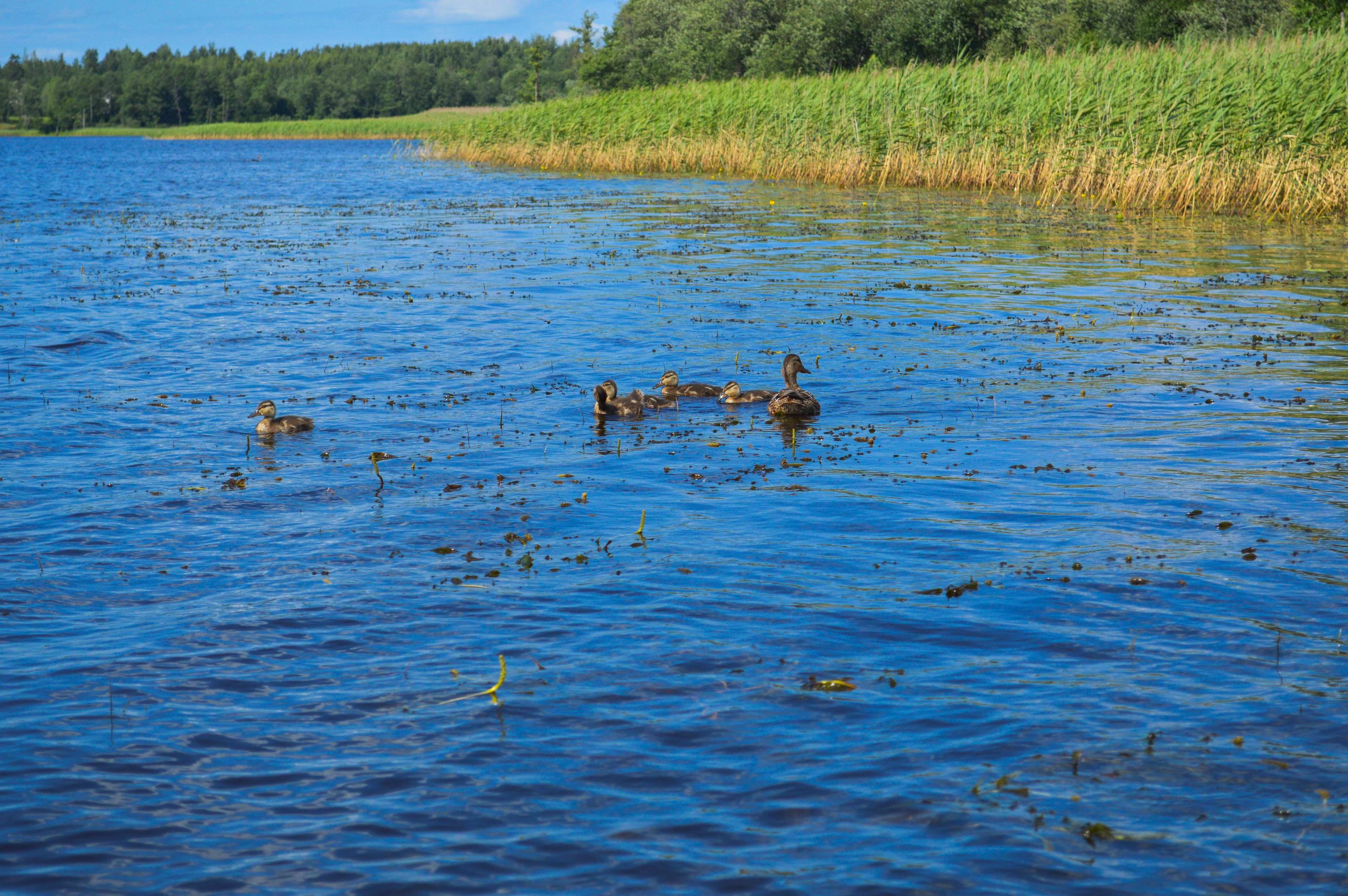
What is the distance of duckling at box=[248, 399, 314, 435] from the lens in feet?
38.2

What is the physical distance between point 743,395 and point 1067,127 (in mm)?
20868

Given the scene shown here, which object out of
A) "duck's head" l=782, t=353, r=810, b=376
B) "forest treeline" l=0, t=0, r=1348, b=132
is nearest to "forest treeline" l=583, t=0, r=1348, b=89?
"forest treeline" l=0, t=0, r=1348, b=132

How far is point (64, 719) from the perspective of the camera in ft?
20.1

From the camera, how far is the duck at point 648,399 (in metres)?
12.3

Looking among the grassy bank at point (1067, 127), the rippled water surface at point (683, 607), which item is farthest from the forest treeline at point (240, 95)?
the rippled water surface at point (683, 607)

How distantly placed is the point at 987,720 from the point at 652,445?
6.03 meters

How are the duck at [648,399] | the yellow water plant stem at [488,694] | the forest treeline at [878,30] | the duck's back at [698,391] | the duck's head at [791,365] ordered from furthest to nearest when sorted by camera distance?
the forest treeline at [878,30] < the duck's back at [698,391] < the duck's head at [791,365] < the duck at [648,399] < the yellow water plant stem at [488,694]

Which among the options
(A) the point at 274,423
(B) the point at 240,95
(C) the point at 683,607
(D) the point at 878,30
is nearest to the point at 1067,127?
(A) the point at 274,423

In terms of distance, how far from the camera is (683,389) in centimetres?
1302

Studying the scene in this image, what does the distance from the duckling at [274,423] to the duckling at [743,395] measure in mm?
4528

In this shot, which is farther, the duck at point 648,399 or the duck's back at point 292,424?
the duck at point 648,399

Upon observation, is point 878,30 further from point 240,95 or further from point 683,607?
point 240,95

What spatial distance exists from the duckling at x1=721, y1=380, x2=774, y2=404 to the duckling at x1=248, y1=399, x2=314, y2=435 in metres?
4.53

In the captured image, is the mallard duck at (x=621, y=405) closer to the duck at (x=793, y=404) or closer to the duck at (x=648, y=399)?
the duck at (x=648, y=399)
